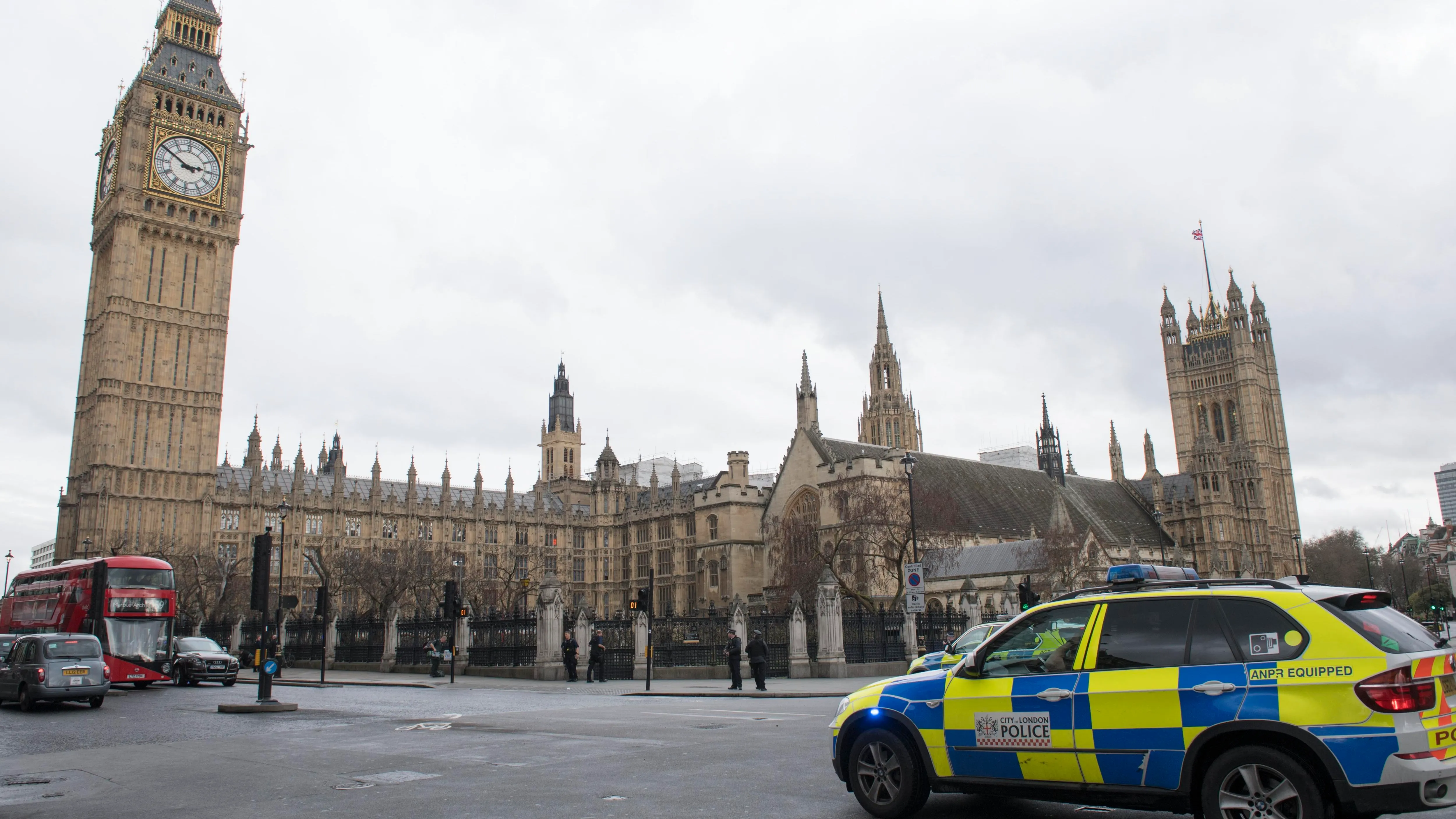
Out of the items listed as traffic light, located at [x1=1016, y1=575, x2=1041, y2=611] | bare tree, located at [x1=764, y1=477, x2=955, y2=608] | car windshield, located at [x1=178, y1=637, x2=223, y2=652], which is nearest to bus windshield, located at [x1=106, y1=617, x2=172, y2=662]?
car windshield, located at [x1=178, y1=637, x2=223, y2=652]

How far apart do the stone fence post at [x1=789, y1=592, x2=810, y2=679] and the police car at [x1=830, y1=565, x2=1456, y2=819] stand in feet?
68.9

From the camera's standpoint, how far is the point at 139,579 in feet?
88.2

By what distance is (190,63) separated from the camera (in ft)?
261

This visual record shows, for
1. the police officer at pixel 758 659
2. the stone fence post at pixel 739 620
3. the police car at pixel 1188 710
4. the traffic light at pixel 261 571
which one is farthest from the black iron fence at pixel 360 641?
the police car at pixel 1188 710

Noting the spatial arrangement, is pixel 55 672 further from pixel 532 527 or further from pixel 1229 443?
pixel 1229 443

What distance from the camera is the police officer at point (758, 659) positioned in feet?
74.0

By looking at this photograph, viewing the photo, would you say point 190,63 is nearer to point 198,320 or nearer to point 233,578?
point 198,320

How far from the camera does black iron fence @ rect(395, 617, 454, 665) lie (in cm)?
3566

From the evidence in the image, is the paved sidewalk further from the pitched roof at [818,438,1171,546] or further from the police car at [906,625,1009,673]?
the pitched roof at [818,438,1171,546]

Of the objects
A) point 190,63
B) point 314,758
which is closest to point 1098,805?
point 314,758

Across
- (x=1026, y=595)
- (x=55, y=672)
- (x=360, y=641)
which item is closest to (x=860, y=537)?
(x=1026, y=595)

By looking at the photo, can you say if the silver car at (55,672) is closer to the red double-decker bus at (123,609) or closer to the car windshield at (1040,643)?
the red double-decker bus at (123,609)

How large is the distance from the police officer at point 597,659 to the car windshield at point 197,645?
11337 mm

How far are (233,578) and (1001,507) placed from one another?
47975 mm
